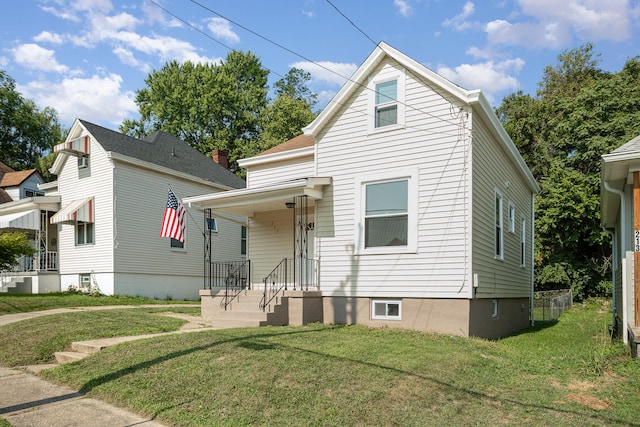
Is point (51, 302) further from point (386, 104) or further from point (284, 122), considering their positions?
point (284, 122)

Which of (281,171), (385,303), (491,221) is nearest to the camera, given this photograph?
(385,303)

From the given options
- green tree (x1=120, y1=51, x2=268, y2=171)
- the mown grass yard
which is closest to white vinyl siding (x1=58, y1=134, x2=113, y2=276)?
the mown grass yard

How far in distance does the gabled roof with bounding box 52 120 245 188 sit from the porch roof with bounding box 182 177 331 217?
26.6 feet

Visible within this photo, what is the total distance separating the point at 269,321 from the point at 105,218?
1189 cm

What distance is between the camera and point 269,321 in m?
10.4

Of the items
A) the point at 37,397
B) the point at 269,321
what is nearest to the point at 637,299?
the point at 269,321

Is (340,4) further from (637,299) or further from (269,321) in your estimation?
(637,299)

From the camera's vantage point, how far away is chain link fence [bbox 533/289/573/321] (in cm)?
1955

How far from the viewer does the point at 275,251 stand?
13797mm

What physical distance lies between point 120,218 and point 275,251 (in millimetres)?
8734

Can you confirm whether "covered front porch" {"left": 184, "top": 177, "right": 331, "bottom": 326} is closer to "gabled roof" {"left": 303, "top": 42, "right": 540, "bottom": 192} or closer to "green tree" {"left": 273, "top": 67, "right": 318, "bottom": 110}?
"gabled roof" {"left": 303, "top": 42, "right": 540, "bottom": 192}

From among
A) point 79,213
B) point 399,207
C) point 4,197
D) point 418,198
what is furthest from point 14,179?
point 418,198

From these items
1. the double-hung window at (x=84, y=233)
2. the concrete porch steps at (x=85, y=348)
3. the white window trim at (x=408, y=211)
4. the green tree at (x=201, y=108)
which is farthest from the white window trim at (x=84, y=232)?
the green tree at (x=201, y=108)

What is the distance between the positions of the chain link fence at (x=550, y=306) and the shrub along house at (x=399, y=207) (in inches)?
315
